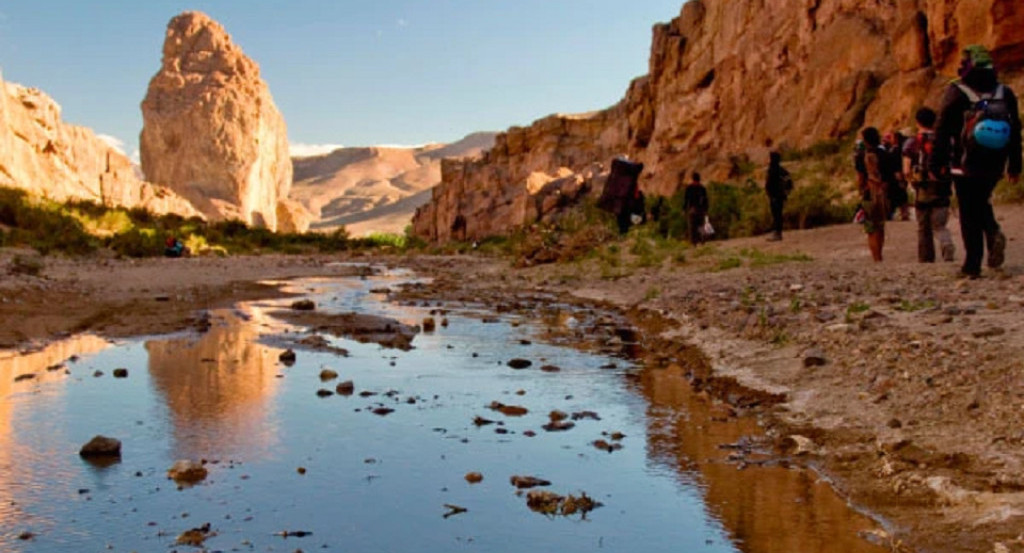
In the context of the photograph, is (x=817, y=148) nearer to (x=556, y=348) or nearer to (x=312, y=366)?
(x=556, y=348)

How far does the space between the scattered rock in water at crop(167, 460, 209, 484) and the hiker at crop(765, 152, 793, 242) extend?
14.3 m

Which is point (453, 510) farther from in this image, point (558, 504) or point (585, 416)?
point (585, 416)

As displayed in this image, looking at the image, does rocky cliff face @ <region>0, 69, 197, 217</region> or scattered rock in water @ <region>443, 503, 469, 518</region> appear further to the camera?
rocky cliff face @ <region>0, 69, 197, 217</region>

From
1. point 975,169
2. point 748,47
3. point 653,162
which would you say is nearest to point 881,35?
point 748,47

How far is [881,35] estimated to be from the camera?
27453 mm

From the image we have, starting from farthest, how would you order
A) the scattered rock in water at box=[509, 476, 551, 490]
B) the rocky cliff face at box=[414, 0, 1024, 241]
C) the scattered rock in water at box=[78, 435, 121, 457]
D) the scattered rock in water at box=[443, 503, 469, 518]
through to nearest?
the rocky cliff face at box=[414, 0, 1024, 241]
the scattered rock in water at box=[78, 435, 121, 457]
the scattered rock in water at box=[509, 476, 551, 490]
the scattered rock in water at box=[443, 503, 469, 518]

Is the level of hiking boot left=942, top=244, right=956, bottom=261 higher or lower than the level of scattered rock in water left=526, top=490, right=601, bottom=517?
higher

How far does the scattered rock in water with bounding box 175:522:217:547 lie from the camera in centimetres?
354

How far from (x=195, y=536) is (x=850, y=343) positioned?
4848 millimetres

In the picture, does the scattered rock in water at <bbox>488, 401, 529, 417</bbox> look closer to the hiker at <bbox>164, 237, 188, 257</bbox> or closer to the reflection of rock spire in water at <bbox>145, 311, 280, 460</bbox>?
the reflection of rock spire in water at <bbox>145, 311, 280, 460</bbox>

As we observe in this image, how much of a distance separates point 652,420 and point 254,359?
3786 millimetres

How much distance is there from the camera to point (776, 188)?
17.6 meters

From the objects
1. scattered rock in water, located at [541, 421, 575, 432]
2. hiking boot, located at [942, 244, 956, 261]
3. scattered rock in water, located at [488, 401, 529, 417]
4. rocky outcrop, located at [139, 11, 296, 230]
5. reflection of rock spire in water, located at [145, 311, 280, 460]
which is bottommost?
scattered rock in water, located at [541, 421, 575, 432]

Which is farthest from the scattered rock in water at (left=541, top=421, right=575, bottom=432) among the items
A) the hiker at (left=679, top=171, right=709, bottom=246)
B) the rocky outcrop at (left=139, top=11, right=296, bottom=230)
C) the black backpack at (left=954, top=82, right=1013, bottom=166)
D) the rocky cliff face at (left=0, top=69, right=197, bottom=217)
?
the rocky outcrop at (left=139, top=11, right=296, bottom=230)
